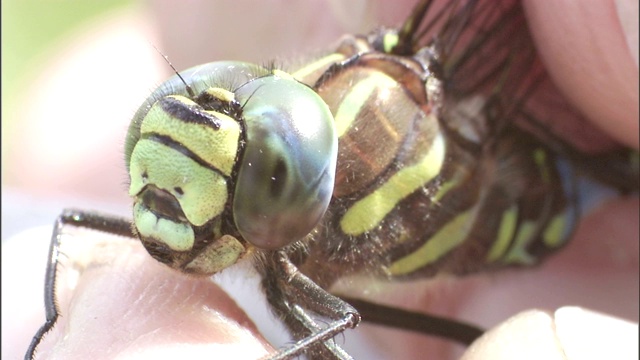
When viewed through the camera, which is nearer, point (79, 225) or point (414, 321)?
point (79, 225)

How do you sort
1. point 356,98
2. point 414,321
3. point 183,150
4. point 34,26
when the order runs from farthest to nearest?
point 34,26
point 414,321
point 356,98
point 183,150

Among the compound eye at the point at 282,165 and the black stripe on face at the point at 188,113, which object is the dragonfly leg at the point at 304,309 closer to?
the compound eye at the point at 282,165

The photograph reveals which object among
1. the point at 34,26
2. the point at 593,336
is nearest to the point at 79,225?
the point at 593,336

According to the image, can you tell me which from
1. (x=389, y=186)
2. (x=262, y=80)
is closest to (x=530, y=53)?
(x=389, y=186)

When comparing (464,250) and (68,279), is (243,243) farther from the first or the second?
(464,250)

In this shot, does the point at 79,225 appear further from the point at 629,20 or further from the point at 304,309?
the point at 629,20

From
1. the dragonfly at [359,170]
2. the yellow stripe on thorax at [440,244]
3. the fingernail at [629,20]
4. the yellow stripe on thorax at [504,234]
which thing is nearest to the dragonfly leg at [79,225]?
the dragonfly at [359,170]
